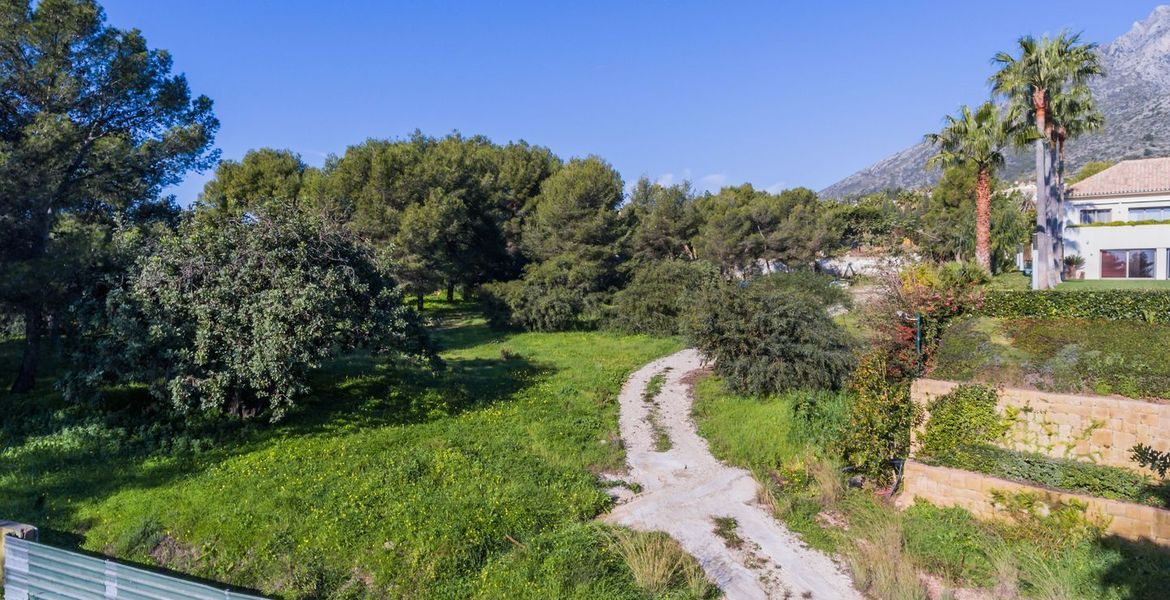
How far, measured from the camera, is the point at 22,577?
21.0ft

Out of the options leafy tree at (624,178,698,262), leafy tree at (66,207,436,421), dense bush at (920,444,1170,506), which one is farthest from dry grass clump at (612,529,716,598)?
leafy tree at (624,178,698,262)

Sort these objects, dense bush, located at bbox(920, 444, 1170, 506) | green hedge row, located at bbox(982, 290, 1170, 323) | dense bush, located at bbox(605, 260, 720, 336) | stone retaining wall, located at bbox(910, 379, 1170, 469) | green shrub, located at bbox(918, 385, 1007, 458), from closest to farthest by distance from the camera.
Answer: dense bush, located at bbox(920, 444, 1170, 506), stone retaining wall, located at bbox(910, 379, 1170, 469), green shrub, located at bbox(918, 385, 1007, 458), green hedge row, located at bbox(982, 290, 1170, 323), dense bush, located at bbox(605, 260, 720, 336)

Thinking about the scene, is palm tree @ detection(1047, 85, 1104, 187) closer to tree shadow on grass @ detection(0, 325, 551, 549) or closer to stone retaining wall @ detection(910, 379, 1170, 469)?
stone retaining wall @ detection(910, 379, 1170, 469)

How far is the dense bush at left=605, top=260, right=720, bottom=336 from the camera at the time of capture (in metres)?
25.9

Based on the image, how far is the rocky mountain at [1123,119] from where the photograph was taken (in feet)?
300

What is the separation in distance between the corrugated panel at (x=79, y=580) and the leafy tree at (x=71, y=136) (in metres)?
6.43

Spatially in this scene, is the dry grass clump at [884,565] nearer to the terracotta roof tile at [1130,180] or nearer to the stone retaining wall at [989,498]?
the stone retaining wall at [989,498]

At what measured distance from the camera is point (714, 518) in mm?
8625

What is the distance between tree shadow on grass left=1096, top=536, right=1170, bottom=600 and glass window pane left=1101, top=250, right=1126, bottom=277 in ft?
86.6

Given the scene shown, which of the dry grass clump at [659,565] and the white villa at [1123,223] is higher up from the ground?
the white villa at [1123,223]

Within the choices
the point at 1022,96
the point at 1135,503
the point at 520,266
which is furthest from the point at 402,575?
the point at 520,266

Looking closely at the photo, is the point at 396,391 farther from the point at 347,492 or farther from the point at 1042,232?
the point at 1042,232

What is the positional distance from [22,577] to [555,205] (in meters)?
25.9

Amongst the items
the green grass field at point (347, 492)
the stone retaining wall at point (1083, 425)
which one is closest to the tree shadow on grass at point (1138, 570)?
the stone retaining wall at point (1083, 425)
